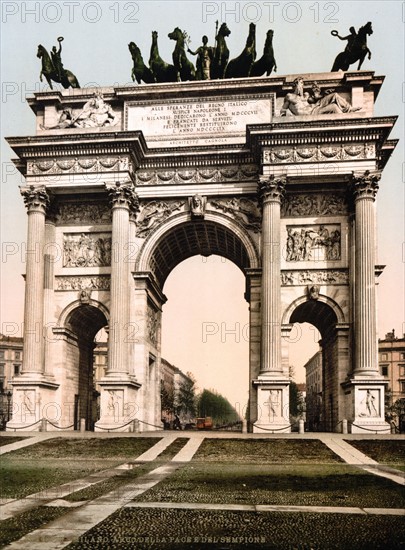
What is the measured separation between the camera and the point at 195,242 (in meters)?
40.4

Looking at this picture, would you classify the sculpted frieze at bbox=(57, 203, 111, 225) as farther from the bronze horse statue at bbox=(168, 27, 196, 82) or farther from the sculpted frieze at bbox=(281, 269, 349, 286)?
the sculpted frieze at bbox=(281, 269, 349, 286)

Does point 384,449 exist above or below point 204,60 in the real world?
below

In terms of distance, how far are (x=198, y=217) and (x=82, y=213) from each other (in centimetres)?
626

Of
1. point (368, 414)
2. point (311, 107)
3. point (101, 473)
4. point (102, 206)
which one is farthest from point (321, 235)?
point (101, 473)

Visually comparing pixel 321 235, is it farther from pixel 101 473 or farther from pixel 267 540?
pixel 267 540

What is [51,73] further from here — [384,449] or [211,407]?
[211,407]

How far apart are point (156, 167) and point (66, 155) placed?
15.1ft

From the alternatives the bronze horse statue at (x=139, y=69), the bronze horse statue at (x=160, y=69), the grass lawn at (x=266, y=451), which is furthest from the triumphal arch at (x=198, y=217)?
the grass lawn at (x=266, y=451)

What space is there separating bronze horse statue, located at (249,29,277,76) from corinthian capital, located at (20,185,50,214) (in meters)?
12.7

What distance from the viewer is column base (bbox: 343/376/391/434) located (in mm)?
31703

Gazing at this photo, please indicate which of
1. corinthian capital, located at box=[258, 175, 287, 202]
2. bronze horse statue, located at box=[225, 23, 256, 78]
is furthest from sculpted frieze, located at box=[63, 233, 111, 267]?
bronze horse statue, located at box=[225, 23, 256, 78]

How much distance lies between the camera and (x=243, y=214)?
3616cm

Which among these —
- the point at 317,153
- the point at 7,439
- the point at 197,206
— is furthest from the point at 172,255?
the point at 7,439

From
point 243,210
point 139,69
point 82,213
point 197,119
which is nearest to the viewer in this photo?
point 243,210
